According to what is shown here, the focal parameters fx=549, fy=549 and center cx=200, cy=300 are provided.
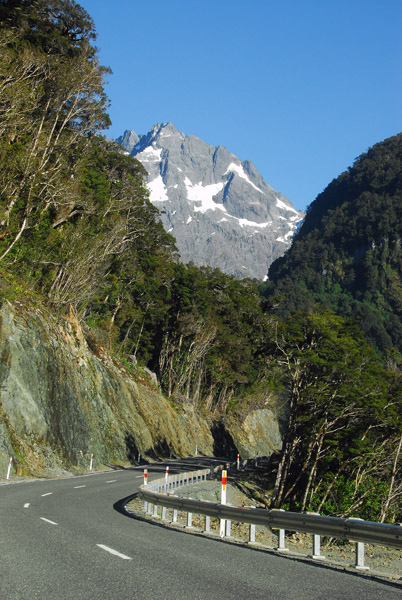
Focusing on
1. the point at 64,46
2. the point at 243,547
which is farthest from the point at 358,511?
the point at 64,46

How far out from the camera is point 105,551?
7789 millimetres

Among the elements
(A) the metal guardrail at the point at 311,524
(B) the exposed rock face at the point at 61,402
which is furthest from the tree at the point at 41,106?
(A) the metal guardrail at the point at 311,524

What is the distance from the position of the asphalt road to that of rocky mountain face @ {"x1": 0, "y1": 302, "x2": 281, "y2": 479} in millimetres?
13316

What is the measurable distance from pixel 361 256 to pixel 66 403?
478 feet

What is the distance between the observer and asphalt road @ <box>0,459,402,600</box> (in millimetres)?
5672

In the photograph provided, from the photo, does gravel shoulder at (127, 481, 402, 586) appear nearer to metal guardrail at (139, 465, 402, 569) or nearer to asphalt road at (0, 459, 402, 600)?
metal guardrail at (139, 465, 402, 569)

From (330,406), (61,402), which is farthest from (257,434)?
(61,402)

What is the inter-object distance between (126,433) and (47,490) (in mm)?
19515

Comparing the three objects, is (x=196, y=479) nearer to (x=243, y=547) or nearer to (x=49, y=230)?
(x=49, y=230)

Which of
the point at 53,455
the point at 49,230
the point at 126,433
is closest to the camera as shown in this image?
the point at 53,455

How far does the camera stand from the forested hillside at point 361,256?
143m

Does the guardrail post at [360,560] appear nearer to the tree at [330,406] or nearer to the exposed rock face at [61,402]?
the exposed rock face at [61,402]

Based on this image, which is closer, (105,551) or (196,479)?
(105,551)

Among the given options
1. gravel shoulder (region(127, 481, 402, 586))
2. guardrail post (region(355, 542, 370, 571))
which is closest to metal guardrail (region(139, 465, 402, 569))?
guardrail post (region(355, 542, 370, 571))
